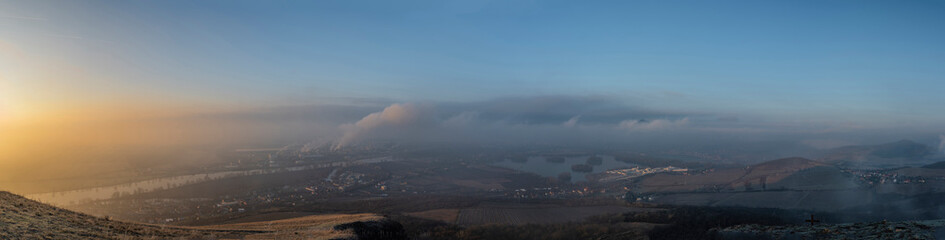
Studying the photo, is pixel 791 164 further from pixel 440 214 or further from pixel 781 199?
pixel 440 214

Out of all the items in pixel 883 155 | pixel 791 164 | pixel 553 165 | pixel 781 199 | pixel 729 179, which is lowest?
pixel 553 165

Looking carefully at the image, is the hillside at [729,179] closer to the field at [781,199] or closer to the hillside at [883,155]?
the field at [781,199]

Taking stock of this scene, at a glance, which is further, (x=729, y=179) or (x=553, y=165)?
(x=553, y=165)

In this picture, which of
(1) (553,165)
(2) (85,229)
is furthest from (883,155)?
(2) (85,229)

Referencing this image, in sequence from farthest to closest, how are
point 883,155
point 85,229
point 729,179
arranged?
point 883,155 < point 729,179 < point 85,229

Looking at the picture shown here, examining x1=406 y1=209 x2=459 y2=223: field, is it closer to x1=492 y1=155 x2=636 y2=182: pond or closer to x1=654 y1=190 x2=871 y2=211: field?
x1=654 y1=190 x2=871 y2=211: field

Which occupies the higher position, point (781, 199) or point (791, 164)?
point (791, 164)

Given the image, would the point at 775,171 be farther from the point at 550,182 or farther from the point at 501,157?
the point at 501,157

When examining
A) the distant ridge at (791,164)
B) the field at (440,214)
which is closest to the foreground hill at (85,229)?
the field at (440,214)

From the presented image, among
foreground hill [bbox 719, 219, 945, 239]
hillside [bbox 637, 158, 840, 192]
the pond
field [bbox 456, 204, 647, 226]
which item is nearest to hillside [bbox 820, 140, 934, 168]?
hillside [bbox 637, 158, 840, 192]
